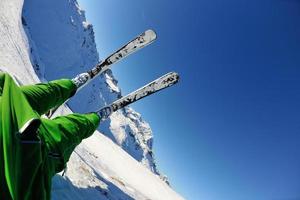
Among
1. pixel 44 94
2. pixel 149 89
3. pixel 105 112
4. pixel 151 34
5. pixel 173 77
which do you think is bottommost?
pixel 44 94

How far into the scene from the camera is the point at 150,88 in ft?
27.5

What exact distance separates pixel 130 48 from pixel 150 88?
47.3 inches

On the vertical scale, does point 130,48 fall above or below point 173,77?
above

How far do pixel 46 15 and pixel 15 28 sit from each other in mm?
27699

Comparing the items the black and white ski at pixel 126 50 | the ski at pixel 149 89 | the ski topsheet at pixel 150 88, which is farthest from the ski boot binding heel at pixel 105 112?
the black and white ski at pixel 126 50

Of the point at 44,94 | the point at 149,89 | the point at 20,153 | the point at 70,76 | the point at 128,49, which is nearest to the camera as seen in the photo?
the point at 20,153

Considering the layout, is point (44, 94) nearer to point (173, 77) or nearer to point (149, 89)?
point (149, 89)

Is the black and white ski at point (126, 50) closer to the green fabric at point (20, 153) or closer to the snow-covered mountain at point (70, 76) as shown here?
the snow-covered mountain at point (70, 76)

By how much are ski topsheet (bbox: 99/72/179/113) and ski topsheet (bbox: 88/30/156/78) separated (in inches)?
37.5

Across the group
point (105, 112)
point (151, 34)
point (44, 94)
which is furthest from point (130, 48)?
point (44, 94)

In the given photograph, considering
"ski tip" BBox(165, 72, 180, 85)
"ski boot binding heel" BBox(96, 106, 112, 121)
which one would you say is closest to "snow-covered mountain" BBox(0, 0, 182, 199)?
"ski boot binding heel" BBox(96, 106, 112, 121)

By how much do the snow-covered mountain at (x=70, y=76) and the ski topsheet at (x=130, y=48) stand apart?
7.83ft

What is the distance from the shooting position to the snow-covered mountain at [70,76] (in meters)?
6.69

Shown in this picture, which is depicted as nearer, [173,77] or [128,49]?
[128,49]
